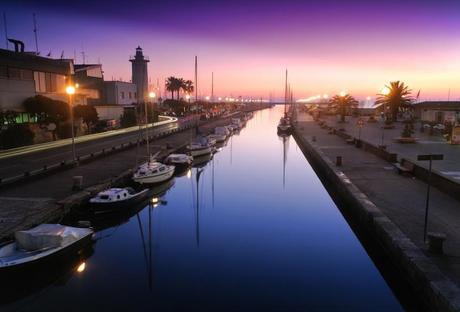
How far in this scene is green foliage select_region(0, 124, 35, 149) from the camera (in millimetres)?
39062

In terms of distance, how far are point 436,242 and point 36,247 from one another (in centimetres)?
1596

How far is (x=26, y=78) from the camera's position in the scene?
151ft

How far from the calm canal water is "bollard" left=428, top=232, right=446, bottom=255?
2418 mm

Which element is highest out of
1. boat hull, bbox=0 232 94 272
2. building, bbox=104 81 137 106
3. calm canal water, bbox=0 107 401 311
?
building, bbox=104 81 137 106

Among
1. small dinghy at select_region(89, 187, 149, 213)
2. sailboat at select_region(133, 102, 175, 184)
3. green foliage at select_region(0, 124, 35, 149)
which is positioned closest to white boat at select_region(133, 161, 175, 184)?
sailboat at select_region(133, 102, 175, 184)

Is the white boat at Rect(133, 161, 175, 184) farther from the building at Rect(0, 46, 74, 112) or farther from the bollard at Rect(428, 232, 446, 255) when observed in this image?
the building at Rect(0, 46, 74, 112)

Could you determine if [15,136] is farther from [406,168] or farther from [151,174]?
[406,168]

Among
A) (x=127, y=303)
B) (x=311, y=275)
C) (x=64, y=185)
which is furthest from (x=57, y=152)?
(x=311, y=275)

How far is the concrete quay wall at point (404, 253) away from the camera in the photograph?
11.1 m

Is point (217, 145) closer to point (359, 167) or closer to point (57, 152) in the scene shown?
point (57, 152)

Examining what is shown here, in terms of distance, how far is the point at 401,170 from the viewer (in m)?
27.3

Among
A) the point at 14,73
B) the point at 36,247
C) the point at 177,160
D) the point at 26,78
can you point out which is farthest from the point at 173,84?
the point at 36,247

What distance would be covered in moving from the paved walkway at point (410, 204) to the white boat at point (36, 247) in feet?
49.1

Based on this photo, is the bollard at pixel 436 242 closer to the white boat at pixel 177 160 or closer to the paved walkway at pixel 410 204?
the paved walkway at pixel 410 204
